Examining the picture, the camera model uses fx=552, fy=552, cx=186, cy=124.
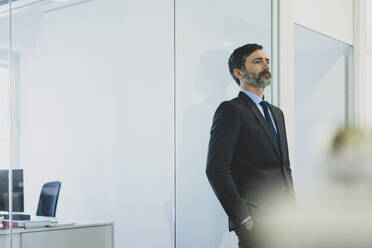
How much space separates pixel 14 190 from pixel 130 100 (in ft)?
2.70

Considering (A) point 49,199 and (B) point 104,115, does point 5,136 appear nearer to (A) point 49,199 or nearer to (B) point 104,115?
(A) point 49,199

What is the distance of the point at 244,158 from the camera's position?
9.71 ft

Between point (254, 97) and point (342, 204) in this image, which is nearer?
point (342, 204)

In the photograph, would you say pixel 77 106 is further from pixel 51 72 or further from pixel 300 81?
pixel 300 81

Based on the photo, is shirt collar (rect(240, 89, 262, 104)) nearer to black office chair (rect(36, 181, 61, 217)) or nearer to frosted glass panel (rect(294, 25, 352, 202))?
frosted glass panel (rect(294, 25, 352, 202))

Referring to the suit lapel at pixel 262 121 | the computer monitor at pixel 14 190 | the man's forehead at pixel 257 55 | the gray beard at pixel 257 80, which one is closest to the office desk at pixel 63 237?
the computer monitor at pixel 14 190

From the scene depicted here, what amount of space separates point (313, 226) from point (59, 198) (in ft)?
7.56

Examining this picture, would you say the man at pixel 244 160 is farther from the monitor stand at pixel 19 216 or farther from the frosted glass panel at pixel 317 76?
the monitor stand at pixel 19 216

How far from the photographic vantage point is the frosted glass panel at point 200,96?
3.46m

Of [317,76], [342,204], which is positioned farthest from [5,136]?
[317,76]

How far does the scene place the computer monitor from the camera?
8.59ft

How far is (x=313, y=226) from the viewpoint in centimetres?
44

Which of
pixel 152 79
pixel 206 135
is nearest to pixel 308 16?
pixel 206 135

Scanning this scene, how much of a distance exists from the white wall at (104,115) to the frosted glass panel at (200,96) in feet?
0.33
